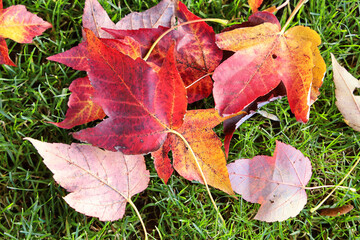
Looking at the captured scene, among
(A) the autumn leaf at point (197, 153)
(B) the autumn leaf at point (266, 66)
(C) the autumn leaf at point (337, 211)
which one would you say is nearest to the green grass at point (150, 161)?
(C) the autumn leaf at point (337, 211)

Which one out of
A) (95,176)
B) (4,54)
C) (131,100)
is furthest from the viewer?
(4,54)

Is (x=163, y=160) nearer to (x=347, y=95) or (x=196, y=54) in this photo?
(x=196, y=54)

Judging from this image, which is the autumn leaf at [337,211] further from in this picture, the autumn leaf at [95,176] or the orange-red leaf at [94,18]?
the orange-red leaf at [94,18]

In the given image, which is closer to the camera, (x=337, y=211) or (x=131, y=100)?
(x=131, y=100)

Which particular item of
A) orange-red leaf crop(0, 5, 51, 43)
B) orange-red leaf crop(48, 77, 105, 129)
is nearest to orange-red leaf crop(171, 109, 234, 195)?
orange-red leaf crop(48, 77, 105, 129)

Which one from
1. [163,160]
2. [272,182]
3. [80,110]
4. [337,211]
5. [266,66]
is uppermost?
[266,66]

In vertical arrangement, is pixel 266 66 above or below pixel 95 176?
above

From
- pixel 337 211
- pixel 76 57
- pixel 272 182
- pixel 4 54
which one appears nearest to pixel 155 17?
pixel 76 57
